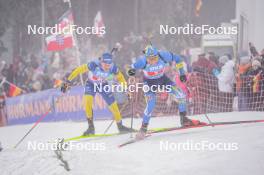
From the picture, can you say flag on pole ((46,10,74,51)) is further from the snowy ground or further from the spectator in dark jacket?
the spectator in dark jacket

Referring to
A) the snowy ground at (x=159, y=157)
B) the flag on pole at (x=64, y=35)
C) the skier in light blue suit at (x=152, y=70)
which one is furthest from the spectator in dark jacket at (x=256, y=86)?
the flag on pole at (x=64, y=35)

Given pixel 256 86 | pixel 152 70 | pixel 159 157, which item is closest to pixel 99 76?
pixel 152 70

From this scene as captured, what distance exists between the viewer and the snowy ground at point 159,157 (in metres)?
7.27

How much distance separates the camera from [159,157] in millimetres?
7953

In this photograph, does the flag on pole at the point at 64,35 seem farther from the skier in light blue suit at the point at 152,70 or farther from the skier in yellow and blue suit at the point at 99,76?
the skier in light blue suit at the point at 152,70

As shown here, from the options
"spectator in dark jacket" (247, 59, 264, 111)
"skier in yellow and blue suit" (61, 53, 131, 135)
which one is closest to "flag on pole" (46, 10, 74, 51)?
"skier in yellow and blue suit" (61, 53, 131, 135)

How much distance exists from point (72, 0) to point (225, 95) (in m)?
10.9

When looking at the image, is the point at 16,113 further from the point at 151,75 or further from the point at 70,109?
the point at 151,75

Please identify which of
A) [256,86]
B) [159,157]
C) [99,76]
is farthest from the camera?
[256,86]

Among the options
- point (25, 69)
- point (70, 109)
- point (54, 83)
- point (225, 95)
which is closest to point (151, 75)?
point (225, 95)

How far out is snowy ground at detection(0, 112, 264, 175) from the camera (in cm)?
727

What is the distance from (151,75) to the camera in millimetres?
9367

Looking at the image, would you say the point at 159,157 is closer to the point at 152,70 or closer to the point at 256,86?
the point at 152,70

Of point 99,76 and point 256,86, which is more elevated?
point 99,76
